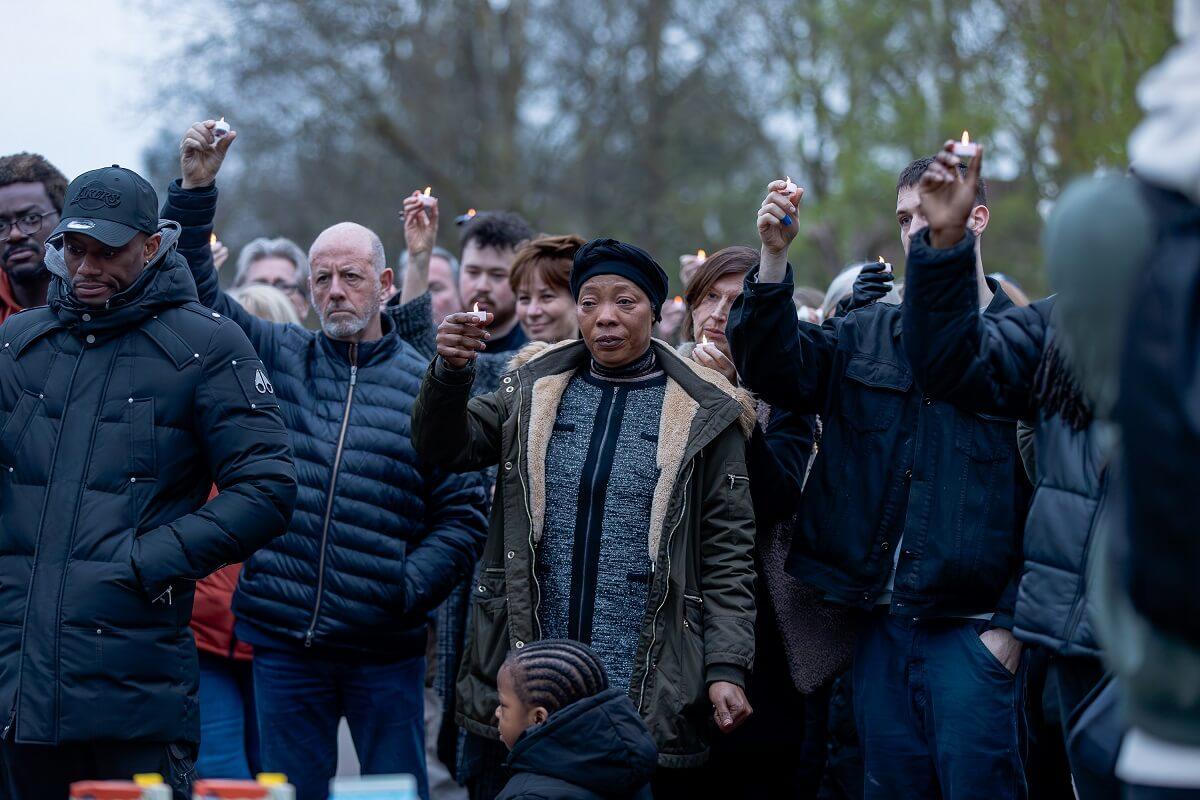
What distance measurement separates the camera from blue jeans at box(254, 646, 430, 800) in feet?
17.2

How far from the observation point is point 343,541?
16.8ft

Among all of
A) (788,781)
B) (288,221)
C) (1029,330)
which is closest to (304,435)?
(788,781)

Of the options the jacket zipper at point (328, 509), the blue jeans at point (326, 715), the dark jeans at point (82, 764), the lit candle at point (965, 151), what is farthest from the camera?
the blue jeans at point (326, 715)

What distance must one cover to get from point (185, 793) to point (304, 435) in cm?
144

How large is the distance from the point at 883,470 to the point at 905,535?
0.22m

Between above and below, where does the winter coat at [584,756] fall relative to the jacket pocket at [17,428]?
below

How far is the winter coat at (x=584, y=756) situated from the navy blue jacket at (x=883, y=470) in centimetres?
94

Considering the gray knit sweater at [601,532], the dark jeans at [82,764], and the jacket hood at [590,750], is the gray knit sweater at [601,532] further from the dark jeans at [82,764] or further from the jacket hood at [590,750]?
the dark jeans at [82,764]

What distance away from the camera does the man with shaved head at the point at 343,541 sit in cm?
511

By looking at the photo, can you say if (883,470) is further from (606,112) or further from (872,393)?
(606,112)

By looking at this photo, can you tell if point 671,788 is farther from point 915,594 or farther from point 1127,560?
point 1127,560

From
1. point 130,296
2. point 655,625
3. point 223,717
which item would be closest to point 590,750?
point 655,625

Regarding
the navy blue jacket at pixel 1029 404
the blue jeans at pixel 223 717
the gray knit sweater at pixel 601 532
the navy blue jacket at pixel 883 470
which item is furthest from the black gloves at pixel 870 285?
the blue jeans at pixel 223 717

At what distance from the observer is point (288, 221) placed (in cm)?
2753
